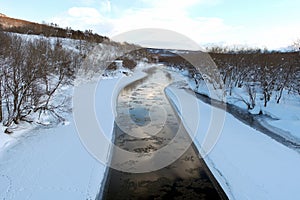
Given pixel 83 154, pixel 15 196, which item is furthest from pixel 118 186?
pixel 15 196

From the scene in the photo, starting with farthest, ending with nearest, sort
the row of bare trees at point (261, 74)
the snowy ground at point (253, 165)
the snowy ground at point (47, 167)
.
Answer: the row of bare trees at point (261, 74), the snowy ground at point (253, 165), the snowy ground at point (47, 167)

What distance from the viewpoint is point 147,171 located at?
720 cm

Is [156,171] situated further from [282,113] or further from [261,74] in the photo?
[261,74]

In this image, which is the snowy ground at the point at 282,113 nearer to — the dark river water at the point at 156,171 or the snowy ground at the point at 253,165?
the snowy ground at the point at 253,165

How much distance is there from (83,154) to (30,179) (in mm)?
1829

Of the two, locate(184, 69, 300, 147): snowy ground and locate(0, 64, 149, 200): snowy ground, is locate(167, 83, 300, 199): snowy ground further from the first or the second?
locate(0, 64, 149, 200): snowy ground

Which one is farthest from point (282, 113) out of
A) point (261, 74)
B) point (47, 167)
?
point (47, 167)

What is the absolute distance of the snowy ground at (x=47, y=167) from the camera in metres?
5.49

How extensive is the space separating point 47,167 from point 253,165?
5594mm

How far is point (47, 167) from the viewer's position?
21.4 feet

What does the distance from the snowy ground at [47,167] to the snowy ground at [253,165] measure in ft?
11.0

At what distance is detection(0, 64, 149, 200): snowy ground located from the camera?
5.49m

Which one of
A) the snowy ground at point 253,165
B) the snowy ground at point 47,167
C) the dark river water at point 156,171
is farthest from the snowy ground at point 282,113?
the snowy ground at point 47,167

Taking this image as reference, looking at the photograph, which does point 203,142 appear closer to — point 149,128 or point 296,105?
point 149,128
